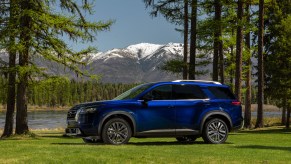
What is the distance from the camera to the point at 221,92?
14.3 metres

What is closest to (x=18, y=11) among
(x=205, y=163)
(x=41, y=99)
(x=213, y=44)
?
(x=205, y=163)

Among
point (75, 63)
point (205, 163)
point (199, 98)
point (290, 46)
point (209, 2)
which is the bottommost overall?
point (205, 163)

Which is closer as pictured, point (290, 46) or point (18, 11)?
point (18, 11)

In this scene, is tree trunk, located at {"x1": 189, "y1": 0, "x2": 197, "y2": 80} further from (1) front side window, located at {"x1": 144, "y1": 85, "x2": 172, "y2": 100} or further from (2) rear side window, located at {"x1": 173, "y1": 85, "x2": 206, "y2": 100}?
(1) front side window, located at {"x1": 144, "y1": 85, "x2": 172, "y2": 100}

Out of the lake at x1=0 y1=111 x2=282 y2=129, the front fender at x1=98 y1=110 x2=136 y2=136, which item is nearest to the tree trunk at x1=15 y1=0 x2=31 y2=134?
the front fender at x1=98 y1=110 x2=136 y2=136

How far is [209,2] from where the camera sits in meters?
26.7

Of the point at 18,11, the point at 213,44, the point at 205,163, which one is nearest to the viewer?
the point at 205,163

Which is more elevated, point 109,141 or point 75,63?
point 75,63

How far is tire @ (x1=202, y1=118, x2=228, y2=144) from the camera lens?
45.4ft

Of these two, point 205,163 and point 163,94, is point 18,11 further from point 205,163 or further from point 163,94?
point 205,163

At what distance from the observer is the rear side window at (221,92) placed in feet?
46.5

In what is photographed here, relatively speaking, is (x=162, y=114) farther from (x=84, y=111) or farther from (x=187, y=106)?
(x=84, y=111)

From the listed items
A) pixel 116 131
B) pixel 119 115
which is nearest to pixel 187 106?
pixel 119 115

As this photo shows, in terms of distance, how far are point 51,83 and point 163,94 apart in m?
9.47
